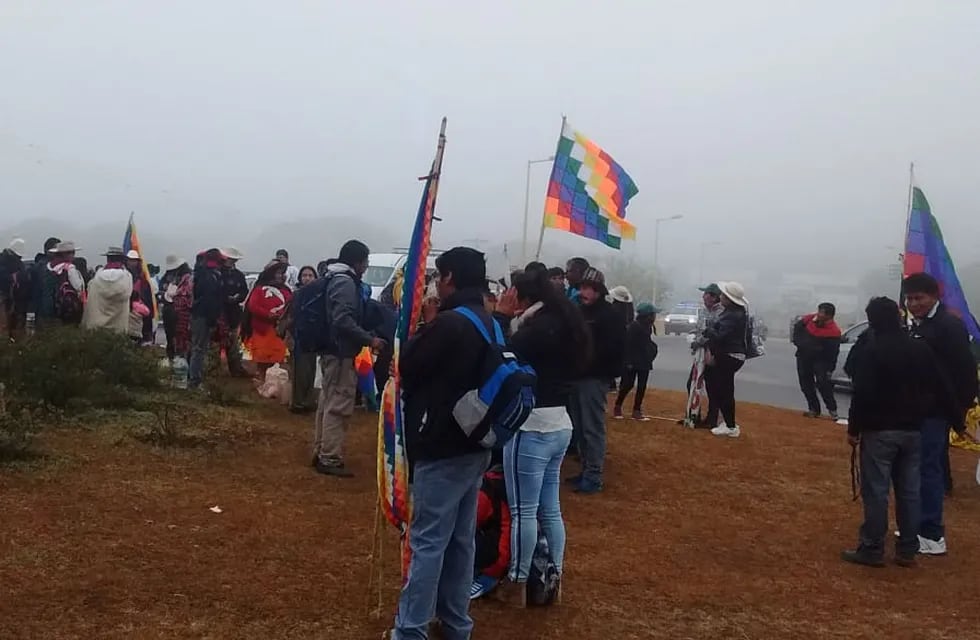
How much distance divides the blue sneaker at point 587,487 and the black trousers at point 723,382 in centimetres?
338

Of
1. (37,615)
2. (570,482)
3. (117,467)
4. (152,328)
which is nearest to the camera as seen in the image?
(37,615)

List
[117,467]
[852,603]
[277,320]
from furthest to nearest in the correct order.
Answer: [277,320]
[117,467]
[852,603]

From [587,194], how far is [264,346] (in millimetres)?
4316

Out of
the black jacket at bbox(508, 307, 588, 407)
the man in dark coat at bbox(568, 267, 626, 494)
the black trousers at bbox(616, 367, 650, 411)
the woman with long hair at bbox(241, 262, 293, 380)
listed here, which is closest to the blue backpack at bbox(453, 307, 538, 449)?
the black jacket at bbox(508, 307, 588, 407)

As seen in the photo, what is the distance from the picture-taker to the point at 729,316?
34.6 feet

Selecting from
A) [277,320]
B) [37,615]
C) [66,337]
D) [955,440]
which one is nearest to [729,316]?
[955,440]

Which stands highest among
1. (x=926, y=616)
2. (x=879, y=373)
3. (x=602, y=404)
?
(x=879, y=373)

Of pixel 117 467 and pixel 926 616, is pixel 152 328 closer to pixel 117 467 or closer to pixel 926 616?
pixel 117 467

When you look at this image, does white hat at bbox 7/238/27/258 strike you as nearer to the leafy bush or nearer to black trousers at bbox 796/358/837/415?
the leafy bush

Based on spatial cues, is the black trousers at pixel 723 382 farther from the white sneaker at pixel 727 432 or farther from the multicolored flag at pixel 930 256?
the multicolored flag at pixel 930 256

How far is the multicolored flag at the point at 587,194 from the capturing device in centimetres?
1137

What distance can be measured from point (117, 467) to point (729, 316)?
21.3ft

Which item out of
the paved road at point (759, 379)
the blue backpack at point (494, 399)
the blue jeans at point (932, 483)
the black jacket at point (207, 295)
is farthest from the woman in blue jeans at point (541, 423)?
the paved road at point (759, 379)

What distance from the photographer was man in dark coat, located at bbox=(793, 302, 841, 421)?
13.5 metres
